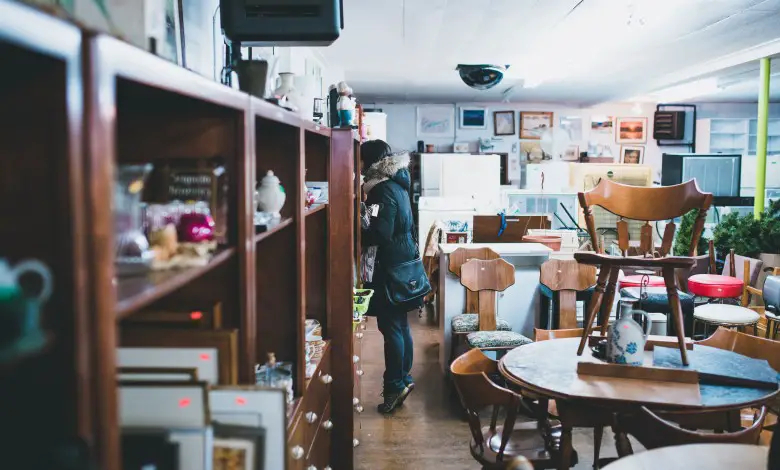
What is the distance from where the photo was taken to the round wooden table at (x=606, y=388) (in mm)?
2410

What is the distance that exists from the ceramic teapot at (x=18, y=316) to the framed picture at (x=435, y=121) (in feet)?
36.0

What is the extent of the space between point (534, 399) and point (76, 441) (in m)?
2.78

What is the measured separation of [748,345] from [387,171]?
2.24m

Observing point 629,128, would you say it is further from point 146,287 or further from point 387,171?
point 146,287

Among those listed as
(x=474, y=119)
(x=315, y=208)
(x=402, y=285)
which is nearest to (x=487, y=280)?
(x=402, y=285)

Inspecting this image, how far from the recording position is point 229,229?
1.48 metres

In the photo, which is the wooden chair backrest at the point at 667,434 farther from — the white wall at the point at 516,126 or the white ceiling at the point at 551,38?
the white wall at the point at 516,126

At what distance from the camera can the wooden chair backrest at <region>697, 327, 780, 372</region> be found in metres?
2.96

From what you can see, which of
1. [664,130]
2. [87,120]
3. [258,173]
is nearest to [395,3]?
[258,173]

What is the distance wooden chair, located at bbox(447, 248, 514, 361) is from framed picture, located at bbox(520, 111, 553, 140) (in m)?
7.21

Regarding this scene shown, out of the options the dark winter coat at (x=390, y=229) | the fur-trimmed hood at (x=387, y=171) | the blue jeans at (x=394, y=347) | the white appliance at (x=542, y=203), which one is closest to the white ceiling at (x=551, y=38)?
the fur-trimmed hood at (x=387, y=171)

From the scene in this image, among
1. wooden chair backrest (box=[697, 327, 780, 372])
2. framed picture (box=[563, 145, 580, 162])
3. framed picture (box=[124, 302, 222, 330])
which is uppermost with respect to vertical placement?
framed picture (box=[563, 145, 580, 162])

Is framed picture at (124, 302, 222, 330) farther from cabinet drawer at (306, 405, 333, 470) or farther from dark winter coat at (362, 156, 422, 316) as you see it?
dark winter coat at (362, 156, 422, 316)

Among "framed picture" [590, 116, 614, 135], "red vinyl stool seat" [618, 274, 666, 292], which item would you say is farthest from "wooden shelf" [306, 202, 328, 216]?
"framed picture" [590, 116, 614, 135]
